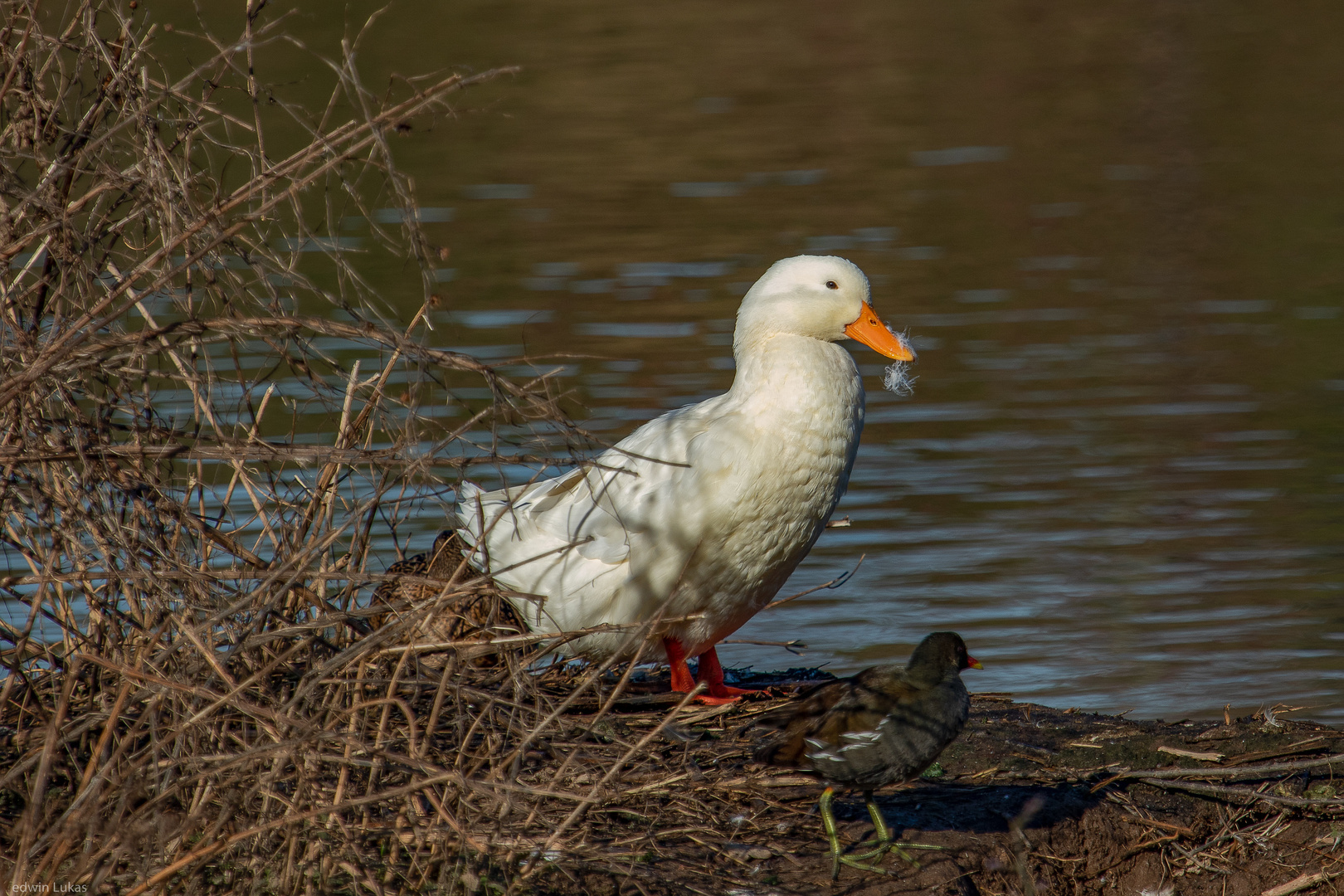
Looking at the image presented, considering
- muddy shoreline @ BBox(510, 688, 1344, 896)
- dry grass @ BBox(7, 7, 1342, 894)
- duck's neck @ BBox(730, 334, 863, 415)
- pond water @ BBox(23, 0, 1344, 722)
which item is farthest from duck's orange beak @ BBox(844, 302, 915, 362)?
dry grass @ BBox(7, 7, 1342, 894)

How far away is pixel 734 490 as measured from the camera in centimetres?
518

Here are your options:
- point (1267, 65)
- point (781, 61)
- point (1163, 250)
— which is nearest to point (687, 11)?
point (781, 61)

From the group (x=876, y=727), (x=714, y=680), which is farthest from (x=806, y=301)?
(x=876, y=727)

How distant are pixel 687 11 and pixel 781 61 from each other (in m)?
3.55

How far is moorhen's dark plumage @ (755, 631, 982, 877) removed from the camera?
4227 mm

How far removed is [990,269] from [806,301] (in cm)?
902

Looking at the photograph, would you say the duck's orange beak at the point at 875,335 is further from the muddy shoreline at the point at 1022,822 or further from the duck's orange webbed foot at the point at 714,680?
the muddy shoreline at the point at 1022,822

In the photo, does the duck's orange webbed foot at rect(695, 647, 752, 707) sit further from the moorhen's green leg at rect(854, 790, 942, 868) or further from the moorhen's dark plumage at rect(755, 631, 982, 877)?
the moorhen's green leg at rect(854, 790, 942, 868)

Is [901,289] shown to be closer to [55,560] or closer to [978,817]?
[978,817]

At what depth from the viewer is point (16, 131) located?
4.13 meters

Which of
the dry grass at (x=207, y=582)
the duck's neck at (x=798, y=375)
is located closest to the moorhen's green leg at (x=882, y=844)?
the dry grass at (x=207, y=582)

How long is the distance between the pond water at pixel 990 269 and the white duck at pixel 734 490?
64 cm

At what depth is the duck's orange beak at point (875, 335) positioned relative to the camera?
18.0 feet

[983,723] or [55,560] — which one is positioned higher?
[55,560]
